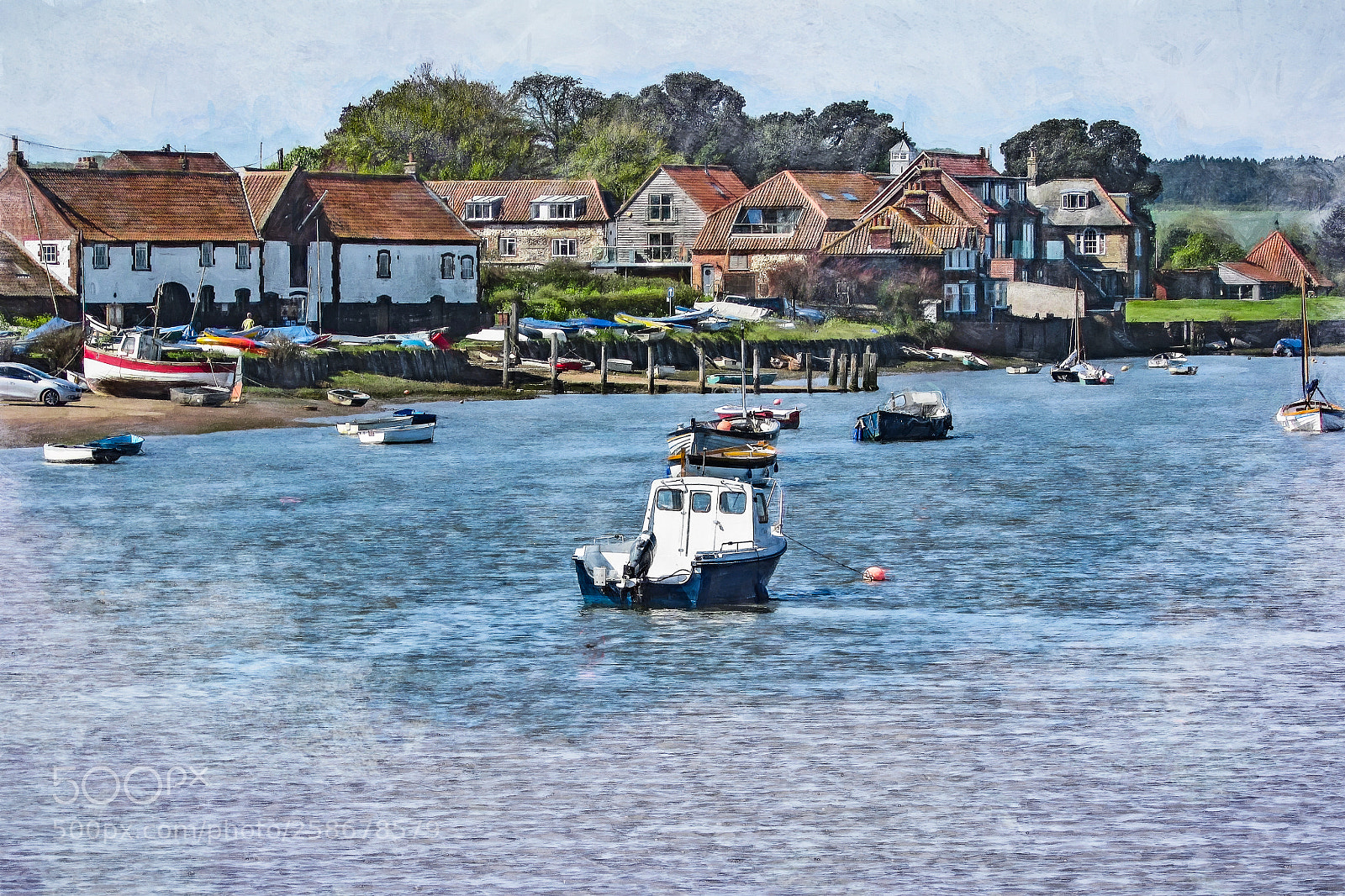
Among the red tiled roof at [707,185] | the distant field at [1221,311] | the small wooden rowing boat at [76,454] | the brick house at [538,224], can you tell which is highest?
the red tiled roof at [707,185]

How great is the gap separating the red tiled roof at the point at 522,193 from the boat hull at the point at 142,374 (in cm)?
7031

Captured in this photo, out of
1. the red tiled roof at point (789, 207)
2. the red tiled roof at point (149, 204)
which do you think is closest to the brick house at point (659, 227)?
the red tiled roof at point (789, 207)

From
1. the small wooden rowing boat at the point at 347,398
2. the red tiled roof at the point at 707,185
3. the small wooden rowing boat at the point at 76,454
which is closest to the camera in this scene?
the small wooden rowing boat at the point at 76,454

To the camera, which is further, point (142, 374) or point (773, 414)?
point (142, 374)

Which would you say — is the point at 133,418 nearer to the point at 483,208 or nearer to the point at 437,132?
the point at 483,208

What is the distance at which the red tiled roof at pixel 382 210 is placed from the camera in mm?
113875

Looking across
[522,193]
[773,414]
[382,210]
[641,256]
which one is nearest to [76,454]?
[773,414]

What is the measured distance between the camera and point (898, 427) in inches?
3371

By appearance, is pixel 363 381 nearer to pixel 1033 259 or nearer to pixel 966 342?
pixel 966 342

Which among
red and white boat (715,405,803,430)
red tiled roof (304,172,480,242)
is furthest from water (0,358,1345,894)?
red tiled roof (304,172,480,242)

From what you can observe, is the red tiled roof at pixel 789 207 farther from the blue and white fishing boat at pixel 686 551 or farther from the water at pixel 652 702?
the blue and white fishing boat at pixel 686 551

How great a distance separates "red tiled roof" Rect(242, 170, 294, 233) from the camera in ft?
362

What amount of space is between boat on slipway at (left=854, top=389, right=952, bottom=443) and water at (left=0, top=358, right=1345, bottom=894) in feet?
74.3

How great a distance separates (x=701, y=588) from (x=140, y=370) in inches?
2145
